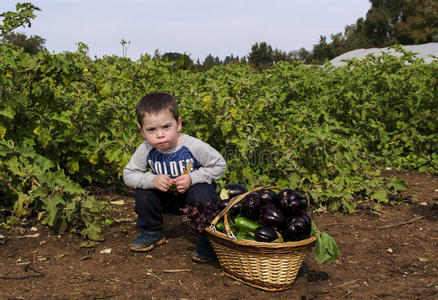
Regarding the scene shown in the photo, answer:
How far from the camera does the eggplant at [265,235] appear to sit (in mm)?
2494

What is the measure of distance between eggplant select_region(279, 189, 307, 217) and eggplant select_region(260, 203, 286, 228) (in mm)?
50

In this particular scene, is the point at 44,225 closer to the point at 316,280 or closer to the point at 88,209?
the point at 88,209

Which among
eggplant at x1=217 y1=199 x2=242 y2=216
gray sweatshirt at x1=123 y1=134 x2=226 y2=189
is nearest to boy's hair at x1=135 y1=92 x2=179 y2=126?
gray sweatshirt at x1=123 y1=134 x2=226 y2=189

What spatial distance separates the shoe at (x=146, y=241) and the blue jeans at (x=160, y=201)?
0.12 ft

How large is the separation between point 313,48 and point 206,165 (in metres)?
41.4

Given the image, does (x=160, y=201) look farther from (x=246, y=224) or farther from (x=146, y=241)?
(x=246, y=224)

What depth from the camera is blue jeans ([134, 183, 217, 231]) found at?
2.96 meters

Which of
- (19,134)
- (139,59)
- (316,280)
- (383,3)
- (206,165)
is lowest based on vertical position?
(316,280)

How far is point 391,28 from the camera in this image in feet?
119

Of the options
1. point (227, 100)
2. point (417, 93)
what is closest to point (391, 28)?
point (417, 93)

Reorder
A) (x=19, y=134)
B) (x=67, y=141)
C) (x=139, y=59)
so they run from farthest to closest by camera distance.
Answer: (x=139, y=59) < (x=67, y=141) < (x=19, y=134)

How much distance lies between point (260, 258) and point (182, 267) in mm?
667

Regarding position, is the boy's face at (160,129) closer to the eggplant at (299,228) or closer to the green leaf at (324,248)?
the eggplant at (299,228)

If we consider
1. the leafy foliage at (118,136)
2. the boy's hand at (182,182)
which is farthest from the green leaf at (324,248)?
the leafy foliage at (118,136)
